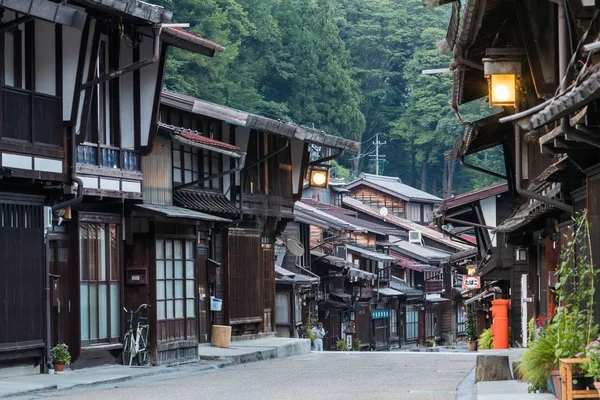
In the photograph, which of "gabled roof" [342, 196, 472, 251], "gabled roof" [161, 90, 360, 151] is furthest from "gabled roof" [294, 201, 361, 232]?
"gabled roof" [342, 196, 472, 251]

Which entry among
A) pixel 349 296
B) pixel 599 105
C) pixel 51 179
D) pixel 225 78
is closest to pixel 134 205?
pixel 51 179

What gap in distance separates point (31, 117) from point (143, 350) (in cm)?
678

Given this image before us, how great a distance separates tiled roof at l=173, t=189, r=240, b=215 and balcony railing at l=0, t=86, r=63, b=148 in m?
8.17

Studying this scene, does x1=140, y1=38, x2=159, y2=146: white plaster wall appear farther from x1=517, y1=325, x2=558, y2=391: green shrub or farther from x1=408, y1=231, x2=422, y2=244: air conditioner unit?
x1=408, y1=231, x2=422, y2=244: air conditioner unit

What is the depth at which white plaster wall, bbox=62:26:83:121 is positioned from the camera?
2291 centimetres

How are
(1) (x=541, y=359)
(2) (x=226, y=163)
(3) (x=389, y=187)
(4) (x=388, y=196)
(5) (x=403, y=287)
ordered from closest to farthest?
(1) (x=541, y=359) → (2) (x=226, y=163) → (5) (x=403, y=287) → (3) (x=389, y=187) → (4) (x=388, y=196)

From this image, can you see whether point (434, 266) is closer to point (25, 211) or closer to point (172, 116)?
point (172, 116)

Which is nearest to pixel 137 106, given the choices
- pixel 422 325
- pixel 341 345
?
pixel 341 345

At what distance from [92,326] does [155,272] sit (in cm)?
250

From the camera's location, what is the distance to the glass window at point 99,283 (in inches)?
985

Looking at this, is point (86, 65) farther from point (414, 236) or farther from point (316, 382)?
point (414, 236)

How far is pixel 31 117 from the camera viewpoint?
21.9 metres

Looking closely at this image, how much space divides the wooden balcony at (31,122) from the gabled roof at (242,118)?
743cm

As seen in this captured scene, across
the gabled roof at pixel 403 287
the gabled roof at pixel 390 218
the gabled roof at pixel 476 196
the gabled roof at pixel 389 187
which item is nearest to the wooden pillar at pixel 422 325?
the gabled roof at pixel 403 287
